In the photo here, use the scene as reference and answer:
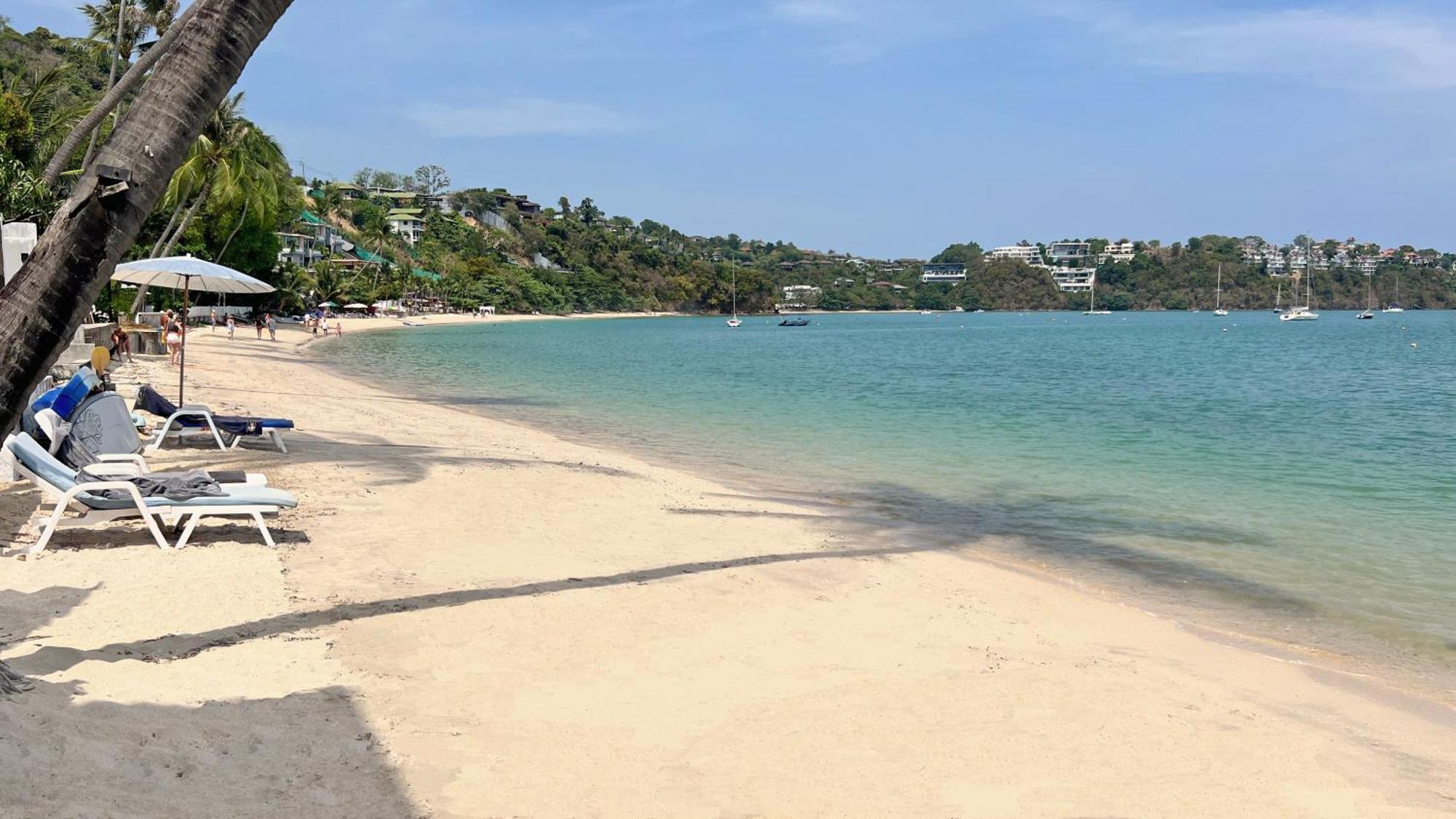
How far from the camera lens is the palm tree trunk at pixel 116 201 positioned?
159 inches

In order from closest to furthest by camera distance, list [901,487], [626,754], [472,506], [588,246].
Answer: [626,754] → [472,506] → [901,487] → [588,246]

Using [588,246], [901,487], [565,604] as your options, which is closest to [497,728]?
[565,604]

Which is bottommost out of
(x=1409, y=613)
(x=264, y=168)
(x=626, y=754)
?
(x=1409, y=613)

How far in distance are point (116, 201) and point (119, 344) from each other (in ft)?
80.8

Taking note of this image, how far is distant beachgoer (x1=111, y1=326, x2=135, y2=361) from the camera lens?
2502 centimetres

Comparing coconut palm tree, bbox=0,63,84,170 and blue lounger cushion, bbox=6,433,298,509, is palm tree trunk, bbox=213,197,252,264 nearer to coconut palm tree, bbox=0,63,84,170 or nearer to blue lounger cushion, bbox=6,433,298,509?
coconut palm tree, bbox=0,63,84,170

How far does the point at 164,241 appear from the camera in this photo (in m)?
47.9

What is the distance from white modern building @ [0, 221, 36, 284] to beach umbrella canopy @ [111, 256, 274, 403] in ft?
8.60

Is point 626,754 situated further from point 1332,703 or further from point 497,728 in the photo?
point 1332,703

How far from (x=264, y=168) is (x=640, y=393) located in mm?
28424

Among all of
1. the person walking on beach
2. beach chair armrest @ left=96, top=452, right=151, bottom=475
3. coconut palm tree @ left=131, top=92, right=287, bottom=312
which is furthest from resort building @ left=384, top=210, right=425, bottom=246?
beach chair armrest @ left=96, top=452, right=151, bottom=475

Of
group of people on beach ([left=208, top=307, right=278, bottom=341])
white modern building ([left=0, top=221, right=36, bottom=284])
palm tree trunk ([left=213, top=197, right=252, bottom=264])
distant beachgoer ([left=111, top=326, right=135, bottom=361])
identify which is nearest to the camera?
white modern building ([left=0, top=221, right=36, bottom=284])

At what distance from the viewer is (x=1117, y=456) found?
1870 centimetres

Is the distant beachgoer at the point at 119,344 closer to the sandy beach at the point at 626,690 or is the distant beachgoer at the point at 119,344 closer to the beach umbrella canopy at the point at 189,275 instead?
the beach umbrella canopy at the point at 189,275
